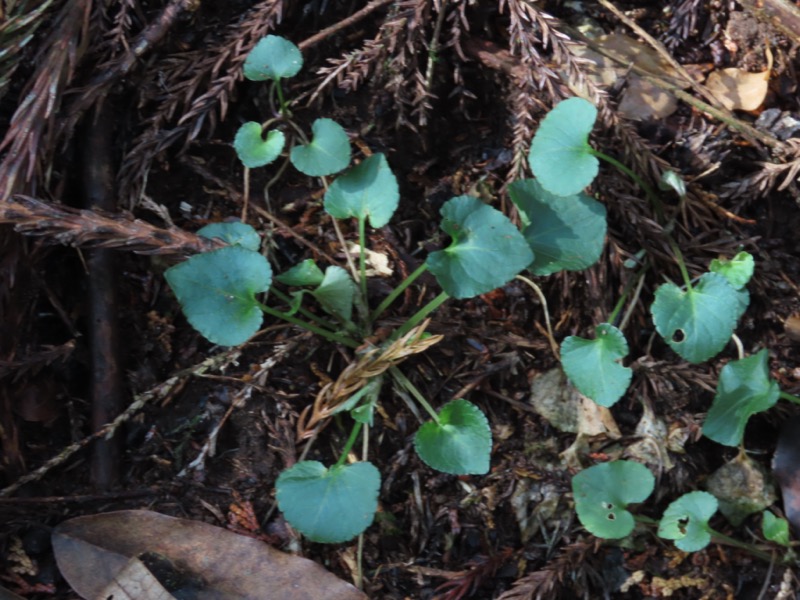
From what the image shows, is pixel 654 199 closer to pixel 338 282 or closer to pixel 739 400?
pixel 739 400

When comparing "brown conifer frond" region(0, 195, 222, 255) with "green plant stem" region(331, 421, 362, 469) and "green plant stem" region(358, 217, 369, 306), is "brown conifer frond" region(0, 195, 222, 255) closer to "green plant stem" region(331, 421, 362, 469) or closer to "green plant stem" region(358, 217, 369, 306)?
"green plant stem" region(358, 217, 369, 306)

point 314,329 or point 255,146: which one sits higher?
point 255,146

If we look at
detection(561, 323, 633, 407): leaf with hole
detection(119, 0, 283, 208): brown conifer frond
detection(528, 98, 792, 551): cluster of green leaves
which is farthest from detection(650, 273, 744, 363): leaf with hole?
detection(119, 0, 283, 208): brown conifer frond

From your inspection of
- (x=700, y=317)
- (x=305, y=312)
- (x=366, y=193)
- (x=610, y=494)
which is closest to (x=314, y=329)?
(x=305, y=312)

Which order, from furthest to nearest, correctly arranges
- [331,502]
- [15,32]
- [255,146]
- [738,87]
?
[738,87], [255,146], [15,32], [331,502]

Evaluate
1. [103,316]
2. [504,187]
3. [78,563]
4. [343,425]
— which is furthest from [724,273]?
[78,563]

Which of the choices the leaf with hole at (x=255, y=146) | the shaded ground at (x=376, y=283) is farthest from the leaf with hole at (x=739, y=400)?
the leaf with hole at (x=255, y=146)

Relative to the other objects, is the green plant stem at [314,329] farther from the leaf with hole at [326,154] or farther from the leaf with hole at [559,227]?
the leaf with hole at [559,227]
